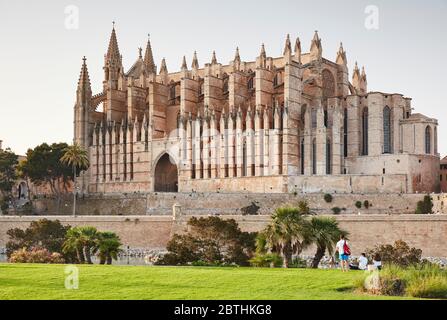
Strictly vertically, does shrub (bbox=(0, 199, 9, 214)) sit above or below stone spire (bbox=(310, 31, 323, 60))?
below

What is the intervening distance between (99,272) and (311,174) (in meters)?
37.7

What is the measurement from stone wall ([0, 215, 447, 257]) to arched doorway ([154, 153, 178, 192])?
18850 millimetres

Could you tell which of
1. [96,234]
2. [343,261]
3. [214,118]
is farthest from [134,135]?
[343,261]

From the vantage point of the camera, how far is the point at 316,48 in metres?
59.4

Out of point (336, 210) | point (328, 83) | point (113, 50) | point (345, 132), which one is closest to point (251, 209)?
point (336, 210)

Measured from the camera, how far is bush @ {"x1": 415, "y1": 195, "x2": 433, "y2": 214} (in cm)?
4469

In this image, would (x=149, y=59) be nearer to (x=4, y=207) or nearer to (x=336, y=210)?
(x=4, y=207)

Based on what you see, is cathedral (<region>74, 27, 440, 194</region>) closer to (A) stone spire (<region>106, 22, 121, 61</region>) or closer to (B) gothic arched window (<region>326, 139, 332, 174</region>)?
(B) gothic arched window (<region>326, 139, 332, 174</region>)

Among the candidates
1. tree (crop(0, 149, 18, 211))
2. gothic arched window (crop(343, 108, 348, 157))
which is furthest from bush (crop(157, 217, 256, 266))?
tree (crop(0, 149, 18, 211))

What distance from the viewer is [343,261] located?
62.7 feet

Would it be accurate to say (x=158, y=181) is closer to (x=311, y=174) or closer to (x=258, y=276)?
(x=311, y=174)

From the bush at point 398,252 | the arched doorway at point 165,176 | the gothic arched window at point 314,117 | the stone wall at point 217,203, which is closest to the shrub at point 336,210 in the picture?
the stone wall at point 217,203

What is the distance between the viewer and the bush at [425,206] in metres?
44.7

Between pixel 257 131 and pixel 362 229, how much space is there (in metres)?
19.8
